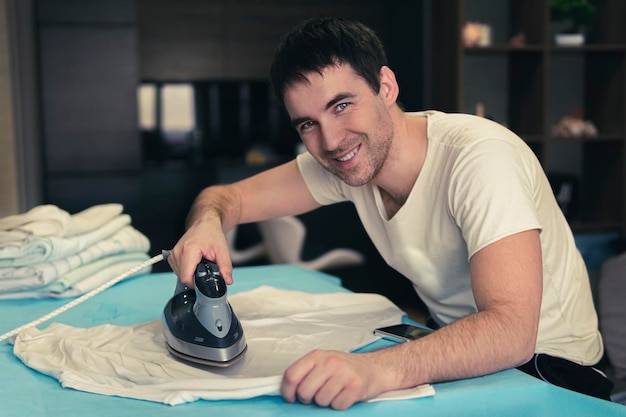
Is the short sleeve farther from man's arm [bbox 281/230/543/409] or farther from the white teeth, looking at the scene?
the white teeth

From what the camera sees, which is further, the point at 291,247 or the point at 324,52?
the point at 291,247

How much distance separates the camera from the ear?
140cm

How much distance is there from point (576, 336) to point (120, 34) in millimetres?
3399

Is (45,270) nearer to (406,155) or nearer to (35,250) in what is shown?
(35,250)

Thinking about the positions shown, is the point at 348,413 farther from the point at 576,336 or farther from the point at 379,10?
the point at 379,10

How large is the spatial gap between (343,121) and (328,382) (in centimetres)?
58

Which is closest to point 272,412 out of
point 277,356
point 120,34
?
point 277,356

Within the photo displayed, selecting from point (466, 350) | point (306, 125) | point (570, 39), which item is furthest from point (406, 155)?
point (570, 39)

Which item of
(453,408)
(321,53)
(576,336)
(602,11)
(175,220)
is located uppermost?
(602,11)

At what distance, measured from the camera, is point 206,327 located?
103 cm

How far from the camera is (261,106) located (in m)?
5.38

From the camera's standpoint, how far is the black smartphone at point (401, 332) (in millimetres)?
1136

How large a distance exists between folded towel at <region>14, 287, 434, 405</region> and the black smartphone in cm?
2

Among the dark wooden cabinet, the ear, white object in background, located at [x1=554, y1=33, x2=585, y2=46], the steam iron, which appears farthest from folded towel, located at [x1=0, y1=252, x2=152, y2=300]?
white object in background, located at [x1=554, y1=33, x2=585, y2=46]
